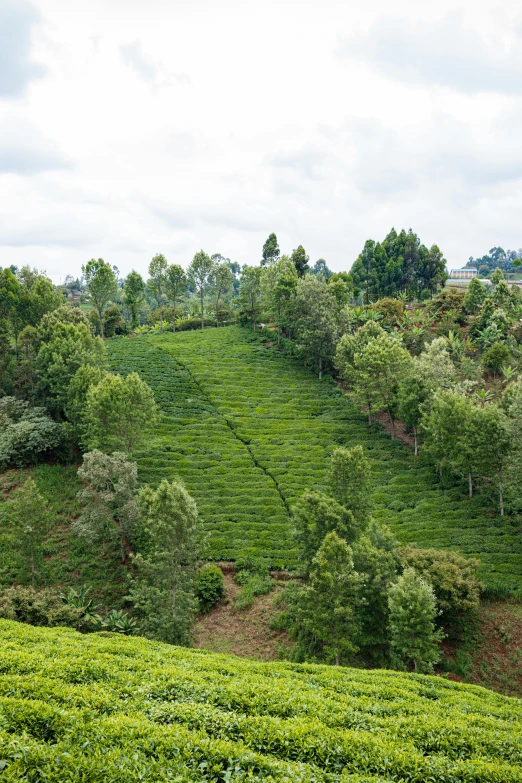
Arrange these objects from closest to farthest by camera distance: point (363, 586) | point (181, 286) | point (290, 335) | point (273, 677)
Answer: point (273, 677) → point (363, 586) → point (290, 335) → point (181, 286)

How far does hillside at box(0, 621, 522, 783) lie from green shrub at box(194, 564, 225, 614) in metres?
11.9

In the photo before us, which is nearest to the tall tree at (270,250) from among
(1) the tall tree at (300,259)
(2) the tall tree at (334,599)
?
(1) the tall tree at (300,259)

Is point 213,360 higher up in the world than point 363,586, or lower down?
higher up

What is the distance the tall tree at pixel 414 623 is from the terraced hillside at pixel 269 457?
896 cm

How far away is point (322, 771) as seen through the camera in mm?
11250

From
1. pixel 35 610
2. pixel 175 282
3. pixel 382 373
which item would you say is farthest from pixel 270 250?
pixel 35 610

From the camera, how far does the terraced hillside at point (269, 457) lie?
3497 cm

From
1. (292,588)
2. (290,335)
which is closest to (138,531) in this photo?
(292,588)

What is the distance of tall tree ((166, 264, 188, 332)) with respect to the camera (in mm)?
89875

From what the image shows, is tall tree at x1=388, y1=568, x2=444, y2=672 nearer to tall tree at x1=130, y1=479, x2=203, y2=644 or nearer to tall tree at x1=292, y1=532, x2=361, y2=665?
tall tree at x1=292, y1=532, x2=361, y2=665

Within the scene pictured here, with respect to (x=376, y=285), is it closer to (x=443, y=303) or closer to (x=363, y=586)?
(x=443, y=303)

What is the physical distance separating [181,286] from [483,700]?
8327 cm

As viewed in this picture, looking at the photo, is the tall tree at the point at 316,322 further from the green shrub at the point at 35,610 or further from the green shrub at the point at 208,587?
the green shrub at the point at 35,610

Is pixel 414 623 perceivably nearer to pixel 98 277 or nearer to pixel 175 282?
pixel 98 277
